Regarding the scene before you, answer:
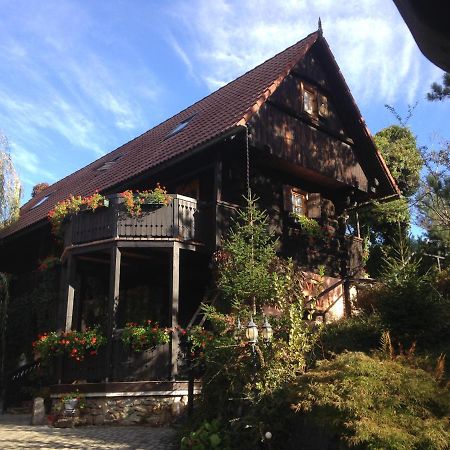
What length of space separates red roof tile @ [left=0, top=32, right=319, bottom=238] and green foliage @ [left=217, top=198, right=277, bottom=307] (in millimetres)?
2460

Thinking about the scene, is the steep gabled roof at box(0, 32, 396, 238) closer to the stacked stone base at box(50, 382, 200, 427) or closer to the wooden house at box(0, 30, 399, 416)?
the wooden house at box(0, 30, 399, 416)

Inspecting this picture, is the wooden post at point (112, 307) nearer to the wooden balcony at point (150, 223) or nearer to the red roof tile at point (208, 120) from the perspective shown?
the wooden balcony at point (150, 223)

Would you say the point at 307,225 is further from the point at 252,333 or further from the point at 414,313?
the point at 252,333

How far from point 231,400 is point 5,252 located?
15117mm

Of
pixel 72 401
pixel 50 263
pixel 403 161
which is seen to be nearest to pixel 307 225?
pixel 72 401

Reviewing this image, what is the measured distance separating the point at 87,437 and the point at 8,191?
13.3 meters

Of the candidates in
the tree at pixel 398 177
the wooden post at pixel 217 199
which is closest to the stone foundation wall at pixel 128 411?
the wooden post at pixel 217 199

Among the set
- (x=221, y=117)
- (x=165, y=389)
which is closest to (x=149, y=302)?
(x=165, y=389)

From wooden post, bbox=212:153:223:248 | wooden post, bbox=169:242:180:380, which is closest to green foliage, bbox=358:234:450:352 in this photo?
wooden post, bbox=169:242:180:380

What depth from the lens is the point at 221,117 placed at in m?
13.7

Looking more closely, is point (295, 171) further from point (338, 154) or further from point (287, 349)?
point (287, 349)

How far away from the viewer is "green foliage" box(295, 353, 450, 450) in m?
4.70

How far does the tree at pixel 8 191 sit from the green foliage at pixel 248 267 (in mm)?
10676

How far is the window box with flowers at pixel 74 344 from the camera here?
11.0 meters
